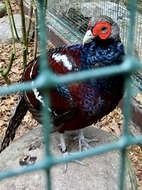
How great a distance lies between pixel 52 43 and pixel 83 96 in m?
2.70

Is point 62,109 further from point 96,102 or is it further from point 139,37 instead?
point 139,37

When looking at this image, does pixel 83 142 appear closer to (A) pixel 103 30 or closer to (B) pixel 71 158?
(A) pixel 103 30

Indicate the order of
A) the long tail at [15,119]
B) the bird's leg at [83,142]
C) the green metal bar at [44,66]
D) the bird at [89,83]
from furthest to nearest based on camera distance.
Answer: the long tail at [15,119] → the bird's leg at [83,142] → the bird at [89,83] → the green metal bar at [44,66]

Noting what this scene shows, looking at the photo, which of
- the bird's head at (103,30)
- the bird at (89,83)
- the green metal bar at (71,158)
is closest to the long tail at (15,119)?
the bird at (89,83)

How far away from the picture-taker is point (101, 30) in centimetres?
217

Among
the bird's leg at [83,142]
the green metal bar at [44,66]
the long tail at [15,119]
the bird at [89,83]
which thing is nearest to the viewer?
the green metal bar at [44,66]

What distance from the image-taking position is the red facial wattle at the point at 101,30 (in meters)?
2.16

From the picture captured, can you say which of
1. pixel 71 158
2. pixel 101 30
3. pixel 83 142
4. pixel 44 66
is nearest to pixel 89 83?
pixel 101 30

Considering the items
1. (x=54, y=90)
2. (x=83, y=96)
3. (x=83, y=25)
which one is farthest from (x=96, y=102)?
(x=83, y=25)

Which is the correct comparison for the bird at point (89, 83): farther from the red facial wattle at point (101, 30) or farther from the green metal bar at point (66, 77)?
the green metal bar at point (66, 77)

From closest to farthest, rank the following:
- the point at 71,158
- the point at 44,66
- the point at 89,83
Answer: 1. the point at 44,66
2. the point at 71,158
3. the point at 89,83

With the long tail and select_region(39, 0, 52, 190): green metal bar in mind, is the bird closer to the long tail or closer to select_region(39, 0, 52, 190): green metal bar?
the long tail

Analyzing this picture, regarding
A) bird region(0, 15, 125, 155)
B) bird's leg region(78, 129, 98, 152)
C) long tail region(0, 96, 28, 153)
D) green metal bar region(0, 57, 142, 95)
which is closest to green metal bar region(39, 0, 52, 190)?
green metal bar region(0, 57, 142, 95)

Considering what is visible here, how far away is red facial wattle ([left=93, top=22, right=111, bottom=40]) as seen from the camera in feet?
7.09
